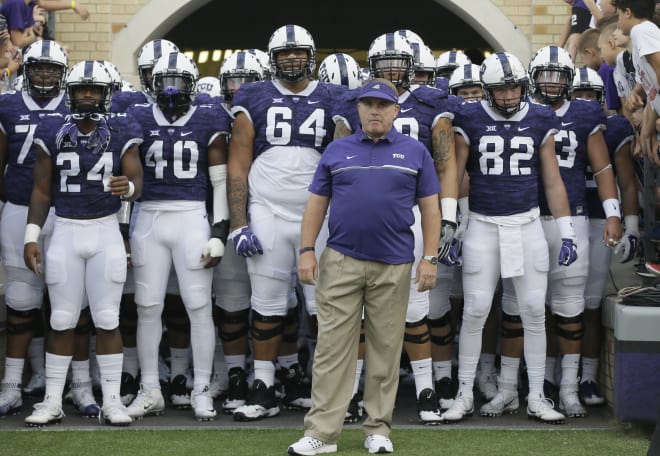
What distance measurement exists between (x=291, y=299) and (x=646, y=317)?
201cm

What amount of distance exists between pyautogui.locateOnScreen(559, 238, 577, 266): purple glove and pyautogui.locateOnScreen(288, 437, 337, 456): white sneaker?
1.74 meters

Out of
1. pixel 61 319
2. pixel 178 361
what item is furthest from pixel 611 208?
pixel 61 319

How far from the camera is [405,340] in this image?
7.08 metres

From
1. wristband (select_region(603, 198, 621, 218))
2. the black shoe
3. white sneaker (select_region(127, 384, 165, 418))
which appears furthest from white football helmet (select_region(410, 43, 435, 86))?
white sneaker (select_region(127, 384, 165, 418))

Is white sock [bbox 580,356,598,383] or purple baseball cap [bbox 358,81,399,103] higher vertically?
purple baseball cap [bbox 358,81,399,103]

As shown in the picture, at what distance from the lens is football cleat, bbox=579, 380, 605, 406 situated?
7504mm

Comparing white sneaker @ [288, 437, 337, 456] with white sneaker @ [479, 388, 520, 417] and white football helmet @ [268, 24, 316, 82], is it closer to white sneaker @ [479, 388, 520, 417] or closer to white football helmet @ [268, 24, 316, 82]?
white sneaker @ [479, 388, 520, 417]

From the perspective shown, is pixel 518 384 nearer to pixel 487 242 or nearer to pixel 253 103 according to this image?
pixel 487 242

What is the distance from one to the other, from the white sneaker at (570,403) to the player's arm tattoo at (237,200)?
78.0 inches

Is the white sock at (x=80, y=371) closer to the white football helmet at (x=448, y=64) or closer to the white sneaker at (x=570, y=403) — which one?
the white sneaker at (x=570, y=403)

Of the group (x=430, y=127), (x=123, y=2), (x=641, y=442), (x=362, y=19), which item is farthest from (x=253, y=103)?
(x=362, y=19)

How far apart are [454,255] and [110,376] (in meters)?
1.92

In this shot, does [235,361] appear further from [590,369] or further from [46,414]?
[590,369]

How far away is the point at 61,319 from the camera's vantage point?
6.91m
